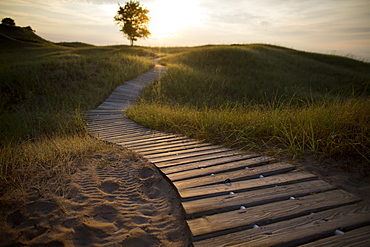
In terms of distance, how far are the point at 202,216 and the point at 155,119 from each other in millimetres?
3504

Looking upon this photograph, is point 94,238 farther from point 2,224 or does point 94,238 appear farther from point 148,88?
point 148,88

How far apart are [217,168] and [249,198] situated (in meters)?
0.69

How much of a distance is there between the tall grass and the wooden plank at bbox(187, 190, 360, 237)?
78.0 inches

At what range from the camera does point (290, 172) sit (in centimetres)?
253

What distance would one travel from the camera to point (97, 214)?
2.07 metres

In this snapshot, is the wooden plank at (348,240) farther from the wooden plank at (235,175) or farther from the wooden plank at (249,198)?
the wooden plank at (235,175)

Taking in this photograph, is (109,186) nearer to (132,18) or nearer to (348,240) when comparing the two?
(348,240)

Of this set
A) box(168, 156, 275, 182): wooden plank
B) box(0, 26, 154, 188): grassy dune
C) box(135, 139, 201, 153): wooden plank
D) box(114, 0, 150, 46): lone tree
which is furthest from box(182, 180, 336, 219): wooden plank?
box(114, 0, 150, 46): lone tree

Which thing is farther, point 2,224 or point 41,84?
point 41,84

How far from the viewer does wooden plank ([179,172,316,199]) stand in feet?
7.16

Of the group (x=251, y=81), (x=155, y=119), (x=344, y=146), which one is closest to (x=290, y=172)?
(x=344, y=146)

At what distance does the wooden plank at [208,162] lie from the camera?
9.03 ft

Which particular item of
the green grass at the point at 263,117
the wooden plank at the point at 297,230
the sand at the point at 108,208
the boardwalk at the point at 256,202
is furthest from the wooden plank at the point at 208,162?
the wooden plank at the point at 297,230

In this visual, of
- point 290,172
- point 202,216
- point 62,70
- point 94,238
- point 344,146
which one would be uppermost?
point 62,70
